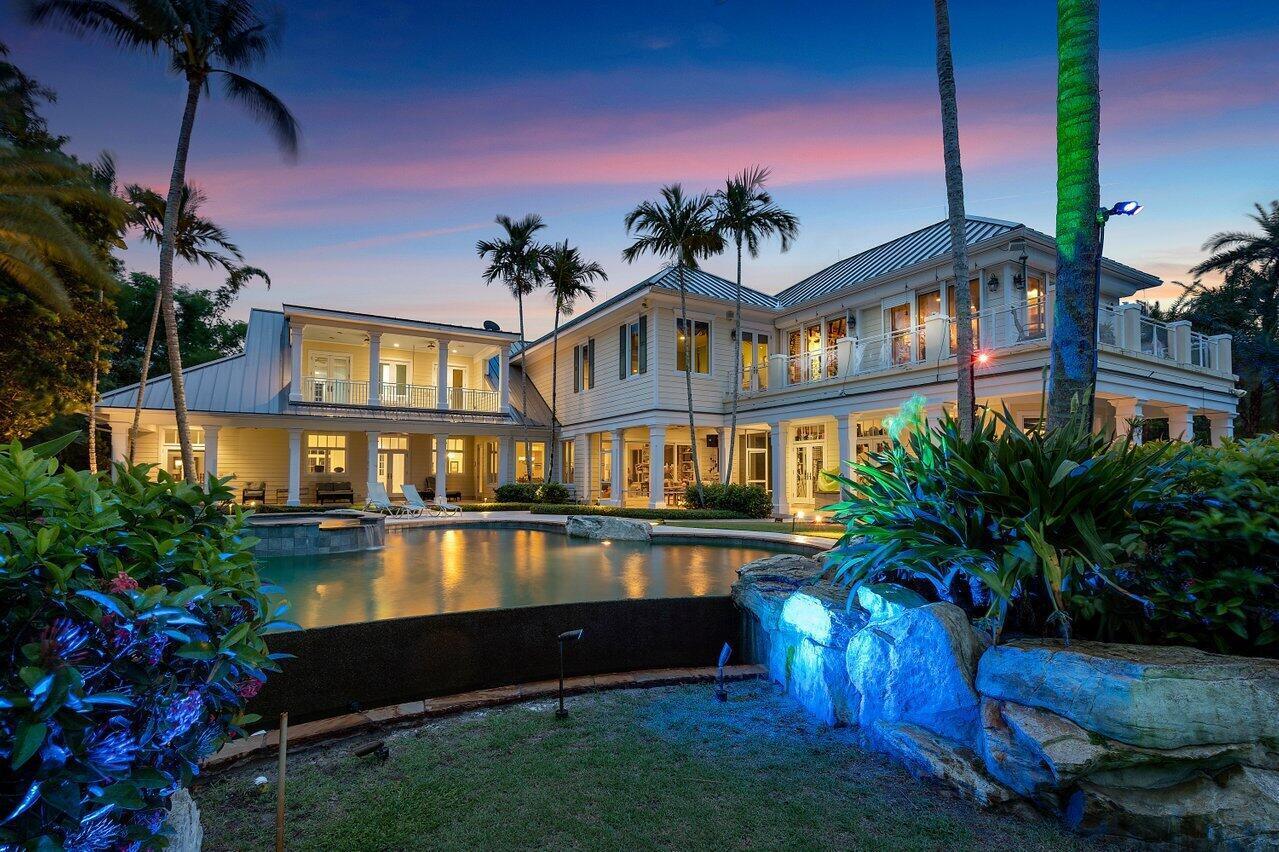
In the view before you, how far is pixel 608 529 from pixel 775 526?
4013 millimetres

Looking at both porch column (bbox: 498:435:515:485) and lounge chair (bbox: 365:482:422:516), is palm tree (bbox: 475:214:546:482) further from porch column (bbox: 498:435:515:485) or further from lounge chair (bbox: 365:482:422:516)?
lounge chair (bbox: 365:482:422:516)

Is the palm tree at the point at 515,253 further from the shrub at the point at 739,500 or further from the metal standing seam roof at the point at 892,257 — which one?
the metal standing seam roof at the point at 892,257

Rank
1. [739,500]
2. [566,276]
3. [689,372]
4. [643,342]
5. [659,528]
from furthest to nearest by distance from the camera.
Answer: [566,276], [643,342], [689,372], [739,500], [659,528]

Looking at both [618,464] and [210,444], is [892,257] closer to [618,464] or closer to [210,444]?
[618,464]

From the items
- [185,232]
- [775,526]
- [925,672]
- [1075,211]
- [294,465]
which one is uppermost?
[185,232]

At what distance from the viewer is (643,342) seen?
66.8 feet

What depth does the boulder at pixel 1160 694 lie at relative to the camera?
2.80 metres

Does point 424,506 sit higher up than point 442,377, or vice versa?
point 442,377

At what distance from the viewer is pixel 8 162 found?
37.8ft

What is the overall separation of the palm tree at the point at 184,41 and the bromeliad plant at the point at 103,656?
12080 mm

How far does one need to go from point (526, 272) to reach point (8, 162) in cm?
1451

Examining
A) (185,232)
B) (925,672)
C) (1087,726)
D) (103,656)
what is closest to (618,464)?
(185,232)

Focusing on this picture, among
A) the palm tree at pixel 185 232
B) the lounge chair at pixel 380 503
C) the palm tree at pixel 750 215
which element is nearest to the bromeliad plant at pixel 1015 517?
the palm tree at pixel 750 215

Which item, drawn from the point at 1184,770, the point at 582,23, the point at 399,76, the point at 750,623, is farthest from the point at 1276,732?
the point at 399,76
